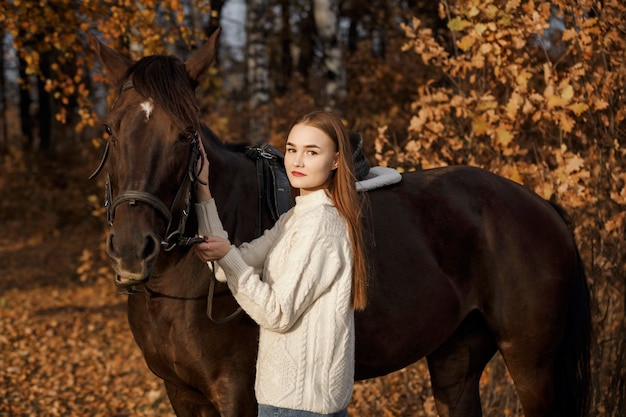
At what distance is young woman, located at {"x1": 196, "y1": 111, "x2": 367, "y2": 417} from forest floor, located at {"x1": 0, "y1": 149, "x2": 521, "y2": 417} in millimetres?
2538

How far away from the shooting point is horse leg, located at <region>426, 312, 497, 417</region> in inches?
144

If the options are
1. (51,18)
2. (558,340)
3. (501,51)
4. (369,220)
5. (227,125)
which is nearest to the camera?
(369,220)

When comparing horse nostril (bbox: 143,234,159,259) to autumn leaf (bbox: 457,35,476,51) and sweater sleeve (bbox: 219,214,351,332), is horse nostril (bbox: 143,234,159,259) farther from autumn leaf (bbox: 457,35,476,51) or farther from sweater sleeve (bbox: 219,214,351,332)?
autumn leaf (bbox: 457,35,476,51)

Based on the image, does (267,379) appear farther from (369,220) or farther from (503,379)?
(503,379)

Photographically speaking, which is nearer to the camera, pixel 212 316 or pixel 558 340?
pixel 212 316

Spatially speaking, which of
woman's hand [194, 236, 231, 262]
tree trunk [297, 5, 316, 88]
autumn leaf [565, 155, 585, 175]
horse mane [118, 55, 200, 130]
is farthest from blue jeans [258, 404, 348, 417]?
tree trunk [297, 5, 316, 88]

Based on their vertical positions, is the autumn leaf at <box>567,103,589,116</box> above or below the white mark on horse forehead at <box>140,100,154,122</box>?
above

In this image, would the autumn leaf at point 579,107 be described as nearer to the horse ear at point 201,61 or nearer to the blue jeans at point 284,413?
the horse ear at point 201,61

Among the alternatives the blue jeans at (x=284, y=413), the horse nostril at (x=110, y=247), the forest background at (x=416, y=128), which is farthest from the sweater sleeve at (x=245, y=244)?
the forest background at (x=416, y=128)

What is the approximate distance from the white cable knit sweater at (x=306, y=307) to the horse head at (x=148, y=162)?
28 cm

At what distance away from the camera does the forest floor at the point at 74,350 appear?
4.96m

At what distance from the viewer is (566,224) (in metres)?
3.62

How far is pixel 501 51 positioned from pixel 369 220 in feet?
6.71

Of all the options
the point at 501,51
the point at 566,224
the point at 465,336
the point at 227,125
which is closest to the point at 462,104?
the point at 501,51
